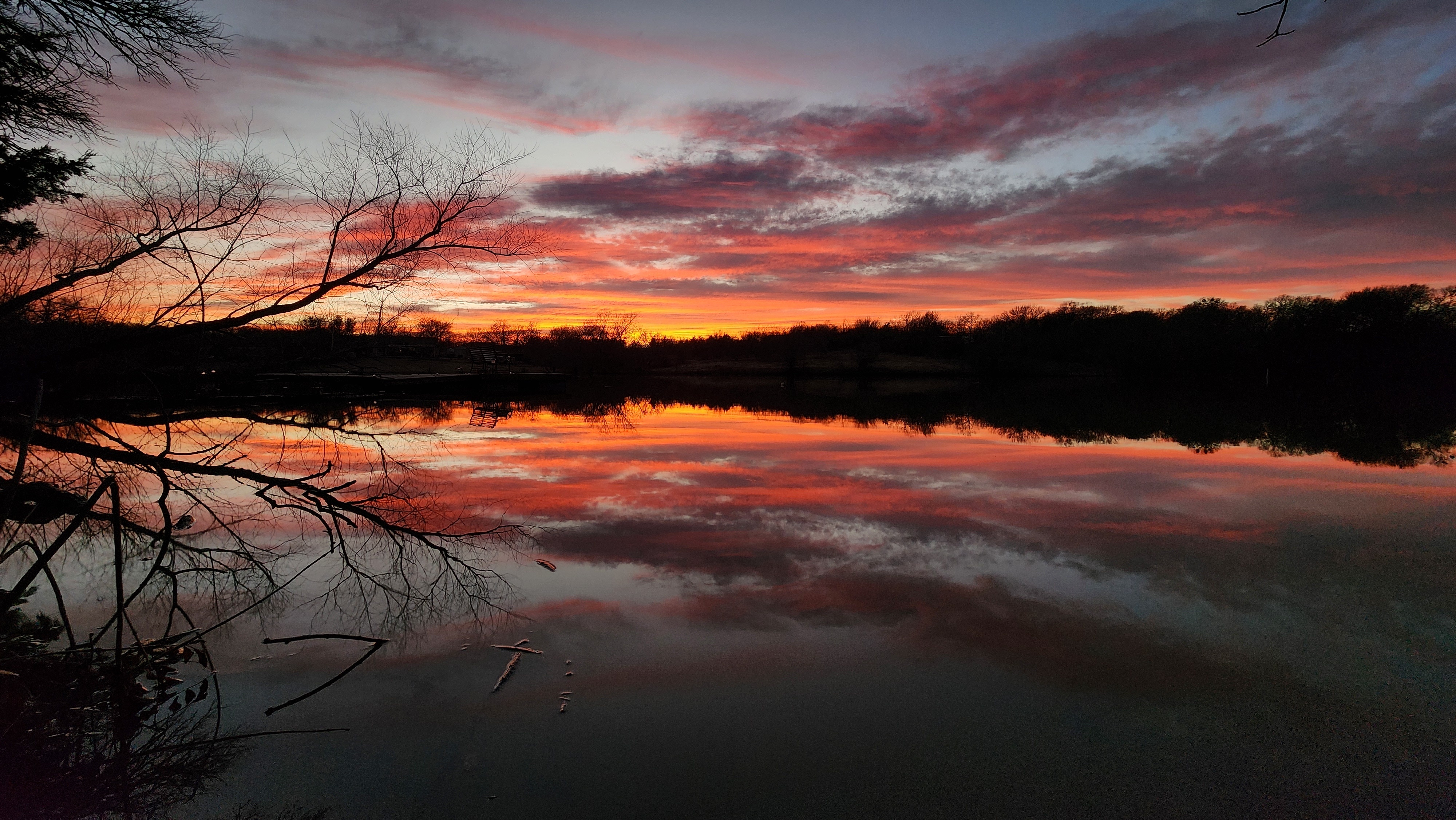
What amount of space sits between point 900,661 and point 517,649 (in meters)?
2.58

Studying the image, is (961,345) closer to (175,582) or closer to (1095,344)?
(1095,344)

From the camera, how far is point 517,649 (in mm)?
4582

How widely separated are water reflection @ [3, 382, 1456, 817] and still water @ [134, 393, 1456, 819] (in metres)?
0.02

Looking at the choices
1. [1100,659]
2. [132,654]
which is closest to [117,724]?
[132,654]

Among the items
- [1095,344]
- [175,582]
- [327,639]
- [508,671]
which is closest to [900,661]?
[508,671]

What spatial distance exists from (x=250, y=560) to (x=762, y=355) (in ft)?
363

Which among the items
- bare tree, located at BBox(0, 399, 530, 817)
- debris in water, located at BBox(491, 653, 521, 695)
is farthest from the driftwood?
debris in water, located at BBox(491, 653, 521, 695)

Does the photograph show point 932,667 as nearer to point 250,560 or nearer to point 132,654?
point 132,654

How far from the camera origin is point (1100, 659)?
4395 mm

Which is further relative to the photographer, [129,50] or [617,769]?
[129,50]

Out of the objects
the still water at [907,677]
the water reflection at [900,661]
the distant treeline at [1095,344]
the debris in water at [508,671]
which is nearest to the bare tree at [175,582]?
the water reflection at [900,661]

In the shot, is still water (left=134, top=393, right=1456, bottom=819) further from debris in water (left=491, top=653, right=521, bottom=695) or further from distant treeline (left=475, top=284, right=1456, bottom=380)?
distant treeline (left=475, top=284, right=1456, bottom=380)

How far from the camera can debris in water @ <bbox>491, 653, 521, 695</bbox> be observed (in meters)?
4.01

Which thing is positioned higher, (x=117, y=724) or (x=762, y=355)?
(x=762, y=355)
